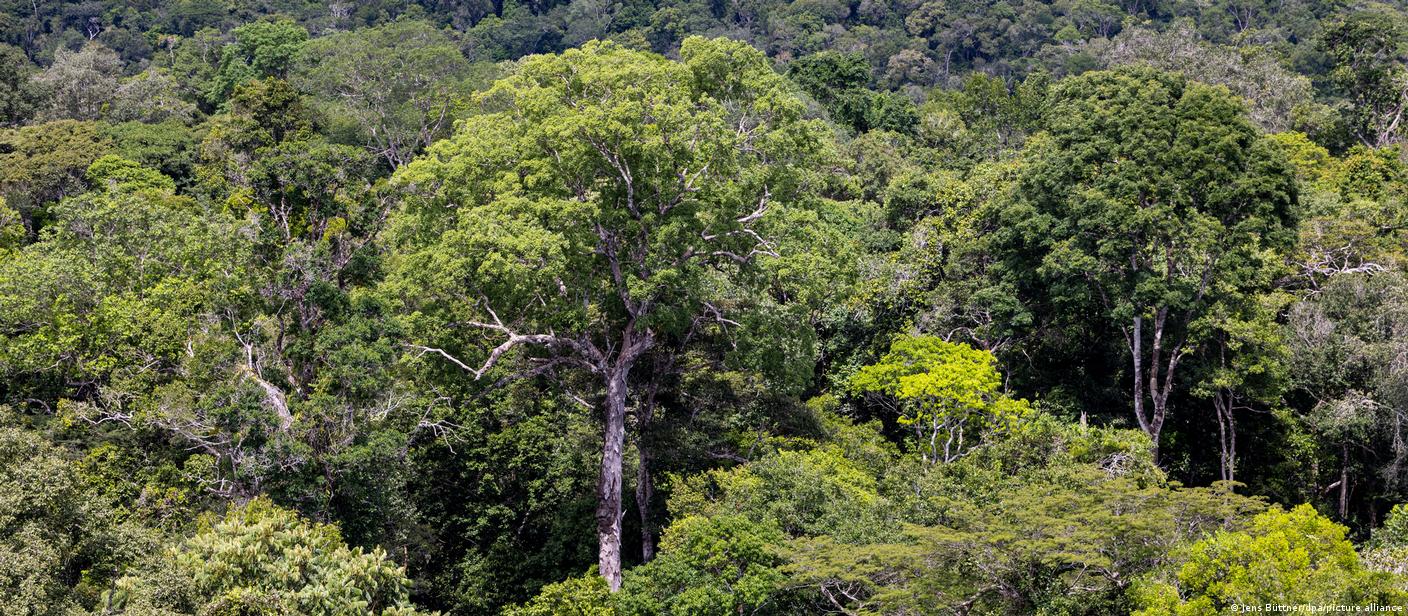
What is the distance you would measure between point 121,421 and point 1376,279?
2623cm

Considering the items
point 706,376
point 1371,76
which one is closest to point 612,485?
point 706,376

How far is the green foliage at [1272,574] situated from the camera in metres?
14.6

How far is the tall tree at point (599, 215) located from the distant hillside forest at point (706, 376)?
0.09m

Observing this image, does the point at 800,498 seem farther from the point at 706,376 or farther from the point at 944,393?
the point at 944,393

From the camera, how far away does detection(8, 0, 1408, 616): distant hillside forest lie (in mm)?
18156

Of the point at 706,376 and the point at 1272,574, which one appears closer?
the point at 1272,574

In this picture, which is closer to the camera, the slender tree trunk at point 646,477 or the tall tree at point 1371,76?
the slender tree trunk at point 646,477

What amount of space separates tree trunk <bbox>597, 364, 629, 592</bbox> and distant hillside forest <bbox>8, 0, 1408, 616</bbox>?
4.5 inches

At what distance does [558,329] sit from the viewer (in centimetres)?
2364

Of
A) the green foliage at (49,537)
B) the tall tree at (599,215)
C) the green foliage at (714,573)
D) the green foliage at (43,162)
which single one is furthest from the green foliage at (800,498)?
the green foliage at (43,162)

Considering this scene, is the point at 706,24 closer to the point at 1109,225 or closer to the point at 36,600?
the point at 1109,225

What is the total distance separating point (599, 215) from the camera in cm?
2250

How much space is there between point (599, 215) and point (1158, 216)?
12244 mm

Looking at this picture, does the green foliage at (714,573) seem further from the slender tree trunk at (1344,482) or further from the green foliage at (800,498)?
the slender tree trunk at (1344,482)
